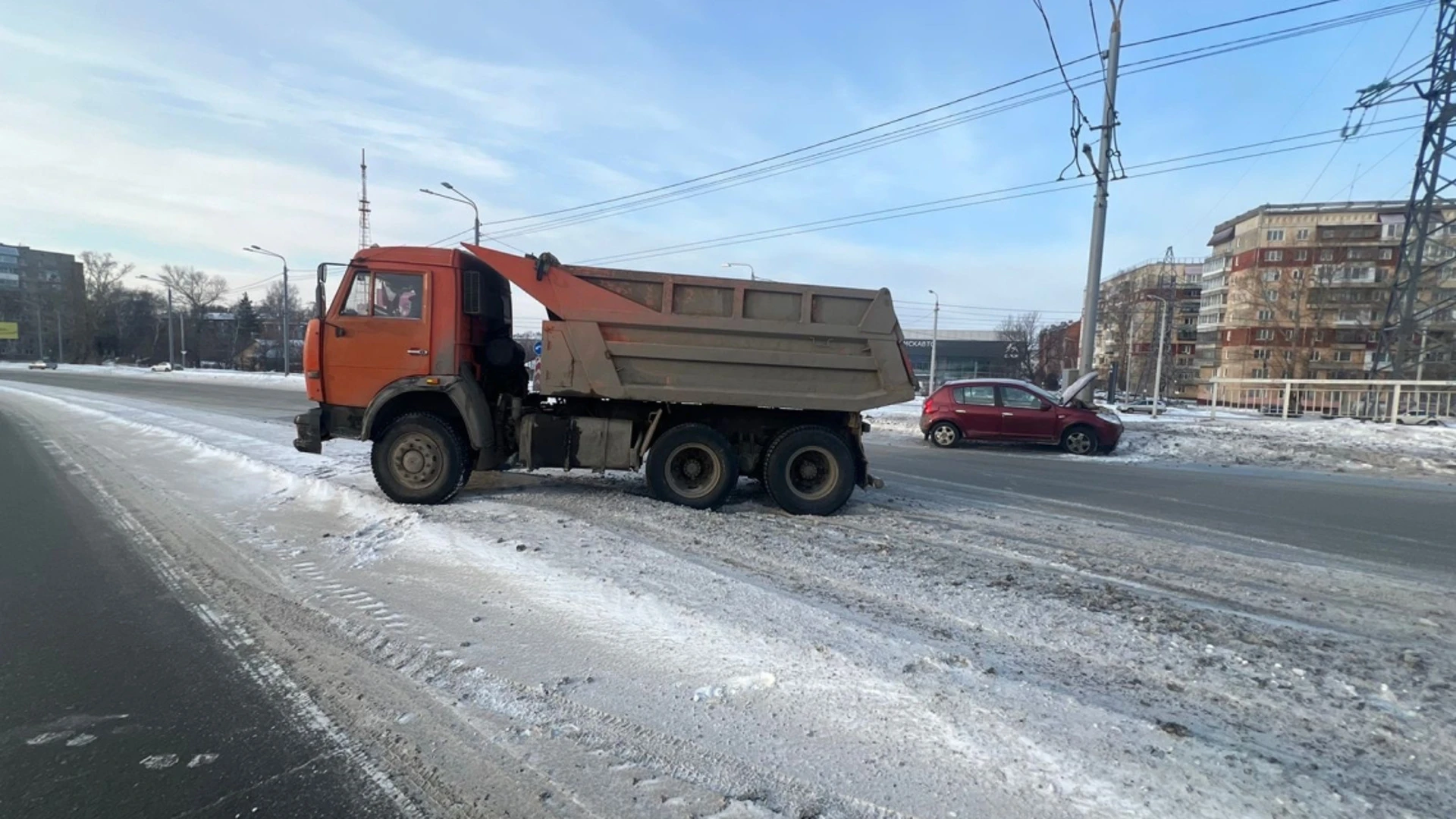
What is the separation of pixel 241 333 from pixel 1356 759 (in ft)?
369

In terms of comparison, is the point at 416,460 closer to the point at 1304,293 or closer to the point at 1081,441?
the point at 1081,441

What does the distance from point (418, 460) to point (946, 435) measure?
39.5 ft

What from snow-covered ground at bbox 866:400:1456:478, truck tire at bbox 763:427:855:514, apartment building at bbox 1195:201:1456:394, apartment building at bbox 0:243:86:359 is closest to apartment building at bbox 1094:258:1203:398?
apartment building at bbox 1195:201:1456:394

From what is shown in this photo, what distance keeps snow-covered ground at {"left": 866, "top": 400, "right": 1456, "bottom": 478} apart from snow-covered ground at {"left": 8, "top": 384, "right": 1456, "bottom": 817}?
9.91 meters

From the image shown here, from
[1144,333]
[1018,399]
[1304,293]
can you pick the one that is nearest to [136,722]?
[1018,399]

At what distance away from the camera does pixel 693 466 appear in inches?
311

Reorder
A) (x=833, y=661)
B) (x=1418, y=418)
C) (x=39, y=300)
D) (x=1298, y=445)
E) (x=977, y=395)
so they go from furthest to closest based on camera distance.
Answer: (x=39, y=300)
(x=1418, y=418)
(x=977, y=395)
(x=1298, y=445)
(x=833, y=661)

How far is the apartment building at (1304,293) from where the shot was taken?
51.8 m

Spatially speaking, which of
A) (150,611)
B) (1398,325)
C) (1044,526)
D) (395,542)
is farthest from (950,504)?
(1398,325)

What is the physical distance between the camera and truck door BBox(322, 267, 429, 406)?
7.56 m

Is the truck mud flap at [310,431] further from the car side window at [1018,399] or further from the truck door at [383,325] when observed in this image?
the car side window at [1018,399]

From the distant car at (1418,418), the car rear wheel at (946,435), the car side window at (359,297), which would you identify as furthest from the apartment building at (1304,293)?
the car side window at (359,297)

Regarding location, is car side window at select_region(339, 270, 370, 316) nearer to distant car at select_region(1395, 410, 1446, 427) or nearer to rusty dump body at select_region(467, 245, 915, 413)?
rusty dump body at select_region(467, 245, 915, 413)

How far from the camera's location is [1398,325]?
97.6ft
